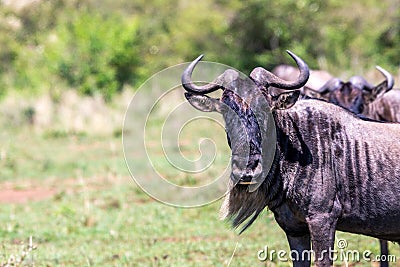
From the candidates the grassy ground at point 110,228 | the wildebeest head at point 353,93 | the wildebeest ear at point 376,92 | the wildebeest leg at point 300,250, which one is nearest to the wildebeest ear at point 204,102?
the wildebeest leg at point 300,250

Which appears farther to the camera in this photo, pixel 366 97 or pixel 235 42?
pixel 235 42

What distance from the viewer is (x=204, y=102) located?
16.8ft

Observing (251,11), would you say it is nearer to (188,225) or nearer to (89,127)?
(89,127)

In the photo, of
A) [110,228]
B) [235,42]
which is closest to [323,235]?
[110,228]

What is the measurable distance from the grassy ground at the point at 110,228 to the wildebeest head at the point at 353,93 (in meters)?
1.74

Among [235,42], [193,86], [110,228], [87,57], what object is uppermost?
[235,42]

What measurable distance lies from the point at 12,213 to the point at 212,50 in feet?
55.4

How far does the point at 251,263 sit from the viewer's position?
684 cm

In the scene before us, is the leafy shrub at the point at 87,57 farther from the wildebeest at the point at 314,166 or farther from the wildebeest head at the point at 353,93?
the wildebeest at the point at 314,166

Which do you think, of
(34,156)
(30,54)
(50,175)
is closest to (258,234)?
(50,175)

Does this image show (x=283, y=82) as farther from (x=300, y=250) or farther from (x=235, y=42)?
(x=235, y=42)

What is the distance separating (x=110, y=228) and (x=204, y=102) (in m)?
4.10

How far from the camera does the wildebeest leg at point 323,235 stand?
195 inches

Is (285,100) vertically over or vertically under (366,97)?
under
